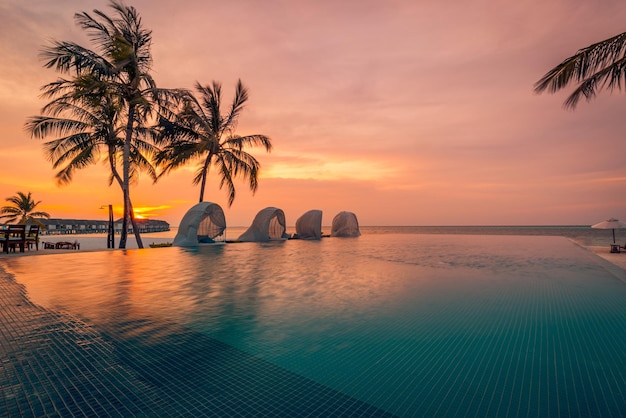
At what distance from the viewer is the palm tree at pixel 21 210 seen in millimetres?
24312

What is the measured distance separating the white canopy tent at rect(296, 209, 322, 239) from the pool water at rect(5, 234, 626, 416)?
16.0 m

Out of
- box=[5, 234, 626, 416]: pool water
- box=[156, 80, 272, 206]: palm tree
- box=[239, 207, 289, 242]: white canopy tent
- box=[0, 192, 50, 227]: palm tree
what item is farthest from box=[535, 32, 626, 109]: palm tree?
box=[0, 192, 50, 227]: palm tree

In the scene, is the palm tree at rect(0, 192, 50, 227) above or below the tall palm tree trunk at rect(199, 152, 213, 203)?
below

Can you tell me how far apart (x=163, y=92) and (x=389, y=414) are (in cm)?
1807

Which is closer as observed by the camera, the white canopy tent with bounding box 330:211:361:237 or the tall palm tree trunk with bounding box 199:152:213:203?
the tall palm tree trunk with bounding box 199:152:213:203

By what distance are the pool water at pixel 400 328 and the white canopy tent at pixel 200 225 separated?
9.27m

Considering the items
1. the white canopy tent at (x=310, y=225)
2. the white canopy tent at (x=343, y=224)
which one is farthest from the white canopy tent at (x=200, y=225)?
the white canopy tent at (x=343, y=224)

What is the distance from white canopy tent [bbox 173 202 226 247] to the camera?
59.1 feet

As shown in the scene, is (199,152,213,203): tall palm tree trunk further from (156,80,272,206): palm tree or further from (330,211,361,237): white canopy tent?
(330,211,361,237): white canopy tent

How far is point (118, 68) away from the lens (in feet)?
50.5

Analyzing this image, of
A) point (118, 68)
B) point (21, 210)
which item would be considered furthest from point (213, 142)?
point (21, 210)

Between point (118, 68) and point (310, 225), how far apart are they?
15721mm

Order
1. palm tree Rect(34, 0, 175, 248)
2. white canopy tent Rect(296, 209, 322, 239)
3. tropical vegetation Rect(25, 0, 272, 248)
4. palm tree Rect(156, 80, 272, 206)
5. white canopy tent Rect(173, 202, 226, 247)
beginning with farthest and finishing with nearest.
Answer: white canopy tent Rect(296, 209, 322, 239) → palm tree Rect(156, 80, 272, 206) → white canopy tent Rect(173, 202, 226, 247) → tropical vegetation Rect(25, 0, 272, 248) → palm tree Rect(34, 0, 175, 248)

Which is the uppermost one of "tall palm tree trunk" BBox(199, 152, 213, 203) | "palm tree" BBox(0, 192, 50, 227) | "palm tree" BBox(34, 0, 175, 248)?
"palm tree" BBox(34, 0, 175, 248)
